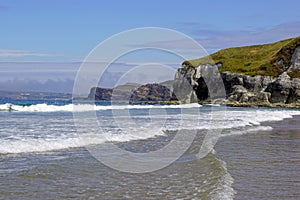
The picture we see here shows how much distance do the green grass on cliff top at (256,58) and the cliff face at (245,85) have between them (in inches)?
67.9

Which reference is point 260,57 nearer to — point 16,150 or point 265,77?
point 265,77

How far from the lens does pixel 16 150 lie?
12383 millimetres

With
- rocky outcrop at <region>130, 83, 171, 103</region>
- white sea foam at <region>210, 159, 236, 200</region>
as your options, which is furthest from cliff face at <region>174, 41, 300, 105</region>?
white sea foam at <region>210, 159, 236, 200</region>

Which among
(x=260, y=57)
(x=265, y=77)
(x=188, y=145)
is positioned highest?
(x=260, y=57)

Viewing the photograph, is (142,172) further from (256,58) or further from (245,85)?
(256,58)

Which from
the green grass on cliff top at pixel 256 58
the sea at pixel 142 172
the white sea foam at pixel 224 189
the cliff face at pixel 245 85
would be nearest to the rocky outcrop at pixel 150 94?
the cliff face at pixel 245 85

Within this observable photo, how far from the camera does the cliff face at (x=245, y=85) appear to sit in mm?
87062

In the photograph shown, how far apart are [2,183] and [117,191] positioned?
8.16ft

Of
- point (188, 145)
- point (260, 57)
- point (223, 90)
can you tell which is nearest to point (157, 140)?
point (188, 145)

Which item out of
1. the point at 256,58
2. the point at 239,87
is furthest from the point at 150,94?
the point at 256,58

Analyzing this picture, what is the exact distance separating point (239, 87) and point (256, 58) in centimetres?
3224

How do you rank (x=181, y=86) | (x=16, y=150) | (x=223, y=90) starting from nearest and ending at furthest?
(x=16, y=150) → (x=223, y=90) → (x=181, y=86)

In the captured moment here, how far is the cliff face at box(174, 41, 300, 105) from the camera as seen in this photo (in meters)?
87.1

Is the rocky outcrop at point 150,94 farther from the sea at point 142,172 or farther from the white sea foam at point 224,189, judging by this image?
the white sea foam at point 224,189
